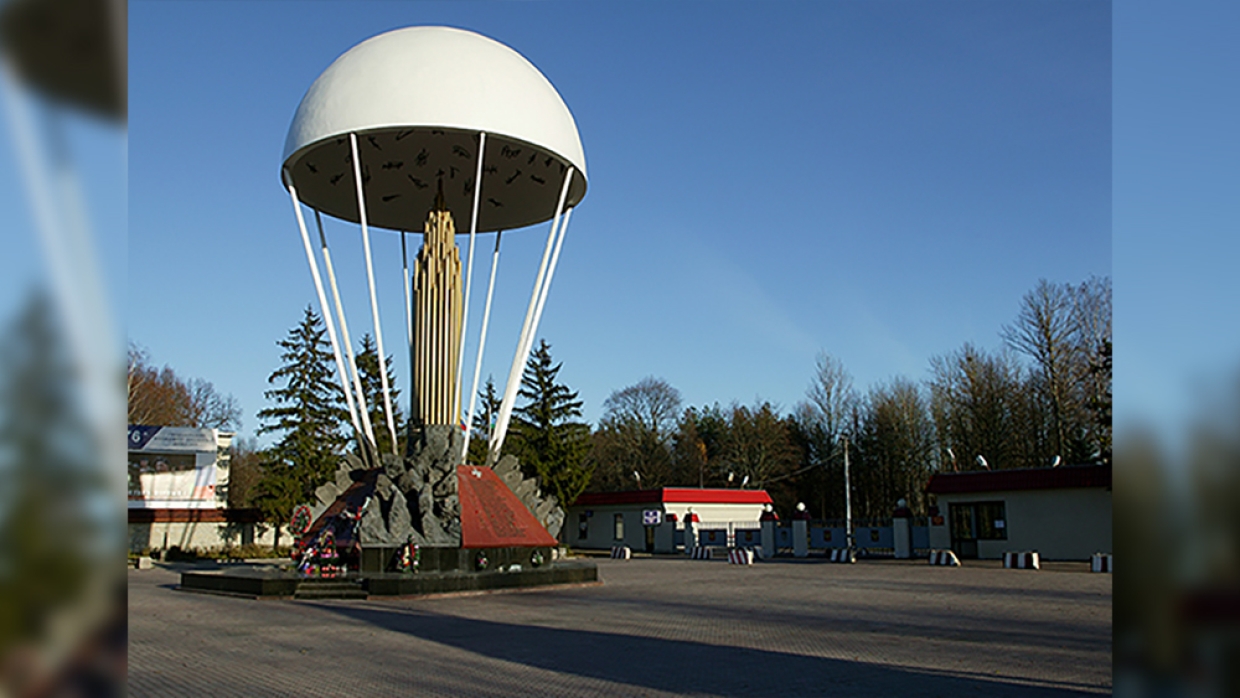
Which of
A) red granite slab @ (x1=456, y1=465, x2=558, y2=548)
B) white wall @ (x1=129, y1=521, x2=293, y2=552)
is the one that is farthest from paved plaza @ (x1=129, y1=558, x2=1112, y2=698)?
white wall @ (x1=129, y1=521, x2=293, y2=552)

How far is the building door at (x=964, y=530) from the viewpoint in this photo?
1378 inches

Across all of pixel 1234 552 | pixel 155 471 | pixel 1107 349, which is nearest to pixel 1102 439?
pixel 1107 349

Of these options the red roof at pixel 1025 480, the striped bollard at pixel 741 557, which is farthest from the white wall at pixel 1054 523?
the striped bollard at pixel 741 557

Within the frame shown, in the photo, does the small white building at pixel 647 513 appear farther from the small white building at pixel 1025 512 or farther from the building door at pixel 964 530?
the small white building at pixel 1025 512

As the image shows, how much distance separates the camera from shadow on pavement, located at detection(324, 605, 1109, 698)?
27.9ft

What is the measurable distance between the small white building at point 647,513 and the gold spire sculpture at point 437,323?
23.6m

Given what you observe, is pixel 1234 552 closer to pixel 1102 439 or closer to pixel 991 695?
pixel 991 695

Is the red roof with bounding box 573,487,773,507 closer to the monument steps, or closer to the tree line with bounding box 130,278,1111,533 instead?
the tree line with bounding box 130,278,1111,533

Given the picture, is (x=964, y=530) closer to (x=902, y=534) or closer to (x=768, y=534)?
(x=902, y=534)

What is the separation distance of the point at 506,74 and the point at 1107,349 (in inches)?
941

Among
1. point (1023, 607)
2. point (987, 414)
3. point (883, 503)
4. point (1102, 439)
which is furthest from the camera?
point (883, 503)

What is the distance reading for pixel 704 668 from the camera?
9797 mm

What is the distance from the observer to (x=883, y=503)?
59.0 meters

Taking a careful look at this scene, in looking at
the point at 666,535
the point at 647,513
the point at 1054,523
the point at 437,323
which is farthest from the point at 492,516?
the point at 647,513
